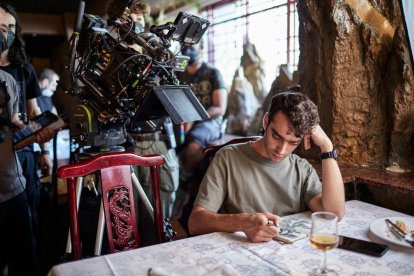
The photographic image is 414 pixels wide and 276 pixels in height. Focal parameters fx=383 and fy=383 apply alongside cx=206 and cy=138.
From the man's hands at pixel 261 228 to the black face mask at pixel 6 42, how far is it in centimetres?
158

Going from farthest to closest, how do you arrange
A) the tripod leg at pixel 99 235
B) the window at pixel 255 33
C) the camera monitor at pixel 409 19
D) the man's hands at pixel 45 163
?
the window at pixel 255 33
the man's hands at pixel 45 163
the camera monitor at pixel 409 19
the tripod leg at pixel 99 235

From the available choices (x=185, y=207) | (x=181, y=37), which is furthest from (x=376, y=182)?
(x=185, y=207)

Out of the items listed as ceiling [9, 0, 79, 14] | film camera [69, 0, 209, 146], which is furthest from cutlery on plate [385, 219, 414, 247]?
ceiling [9, 0, 79, 14]

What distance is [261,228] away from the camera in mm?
1184

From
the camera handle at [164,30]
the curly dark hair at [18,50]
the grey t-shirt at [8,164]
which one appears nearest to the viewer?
the camera handle at [164,30]

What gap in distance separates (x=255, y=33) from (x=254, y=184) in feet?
10.3

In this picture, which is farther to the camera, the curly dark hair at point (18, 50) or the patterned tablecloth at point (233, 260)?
the curly dark hair at point (18, 50)

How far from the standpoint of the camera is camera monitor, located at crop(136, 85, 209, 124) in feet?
4.55

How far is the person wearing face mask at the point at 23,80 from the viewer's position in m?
2.01

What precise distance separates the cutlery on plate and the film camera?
74 centimetres

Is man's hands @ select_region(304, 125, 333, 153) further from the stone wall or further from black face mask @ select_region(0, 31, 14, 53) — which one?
black face mask @ select_region(0, 31, 14, 53)

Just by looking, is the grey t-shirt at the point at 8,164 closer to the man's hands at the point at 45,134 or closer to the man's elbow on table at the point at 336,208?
the man's hands at the point at 45,134

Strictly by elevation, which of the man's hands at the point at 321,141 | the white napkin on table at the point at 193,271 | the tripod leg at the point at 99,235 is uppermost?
the man's hands at the point at 321,141

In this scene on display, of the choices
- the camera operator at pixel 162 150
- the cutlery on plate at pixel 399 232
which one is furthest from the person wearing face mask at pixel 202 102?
the cutlery on plate at pixel 399 232
